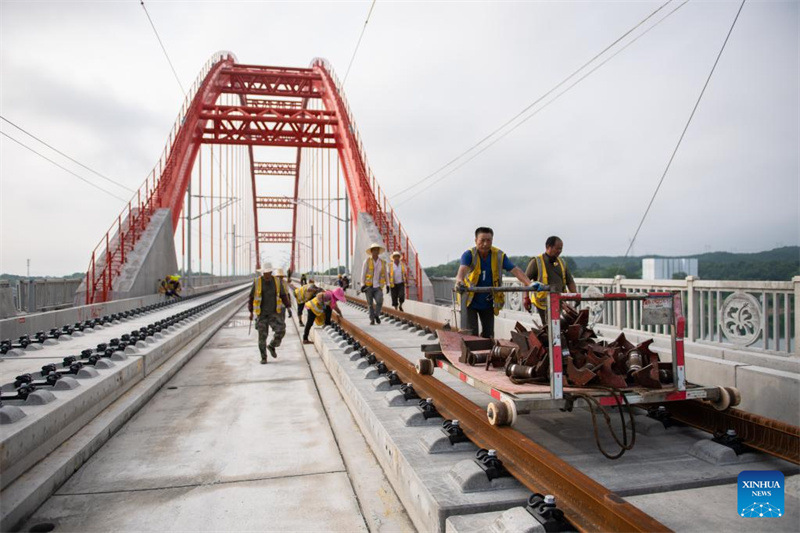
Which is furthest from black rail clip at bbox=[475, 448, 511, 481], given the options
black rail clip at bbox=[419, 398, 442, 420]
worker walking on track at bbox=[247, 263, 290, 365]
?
worker walking on track at bbox=[247, 263, 290, 365]

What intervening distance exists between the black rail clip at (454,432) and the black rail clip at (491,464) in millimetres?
440

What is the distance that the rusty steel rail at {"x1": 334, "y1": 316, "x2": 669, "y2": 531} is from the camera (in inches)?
87.8

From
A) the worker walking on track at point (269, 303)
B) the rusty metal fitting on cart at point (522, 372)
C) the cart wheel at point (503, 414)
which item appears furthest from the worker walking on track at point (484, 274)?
the worker walking on track at point (269, 303)

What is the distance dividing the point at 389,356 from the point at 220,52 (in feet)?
160

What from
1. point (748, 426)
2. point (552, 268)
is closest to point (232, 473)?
point (748, 426)

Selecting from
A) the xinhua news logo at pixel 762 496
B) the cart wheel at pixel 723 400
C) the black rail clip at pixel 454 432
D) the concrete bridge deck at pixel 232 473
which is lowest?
the concrete bridge deck at pixel 232 473

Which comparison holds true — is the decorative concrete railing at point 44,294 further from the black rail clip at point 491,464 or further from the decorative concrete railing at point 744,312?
the decorative concrete railing at point 744,312

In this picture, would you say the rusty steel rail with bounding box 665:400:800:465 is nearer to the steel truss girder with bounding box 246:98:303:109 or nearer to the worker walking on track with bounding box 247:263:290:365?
the worker walking on track with bounding box 247:263:290:365

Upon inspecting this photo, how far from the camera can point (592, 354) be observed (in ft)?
12.4

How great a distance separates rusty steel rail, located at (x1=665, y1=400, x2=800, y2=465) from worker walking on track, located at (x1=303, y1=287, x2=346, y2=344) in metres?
7.73

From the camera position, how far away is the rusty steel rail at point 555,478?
223 centimetres

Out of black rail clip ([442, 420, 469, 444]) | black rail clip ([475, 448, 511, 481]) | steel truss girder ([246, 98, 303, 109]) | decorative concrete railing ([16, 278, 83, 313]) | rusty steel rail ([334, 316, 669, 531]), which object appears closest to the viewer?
rusty steel rail ([334, 316, 669, 531])

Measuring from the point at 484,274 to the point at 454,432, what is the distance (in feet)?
8.41

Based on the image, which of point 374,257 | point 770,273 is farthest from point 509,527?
point 374,257
